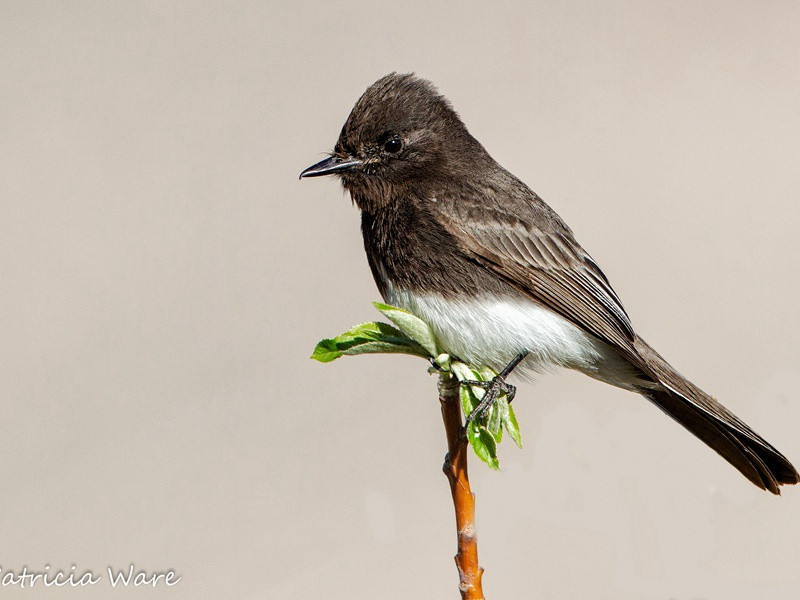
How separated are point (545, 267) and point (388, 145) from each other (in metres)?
0.78

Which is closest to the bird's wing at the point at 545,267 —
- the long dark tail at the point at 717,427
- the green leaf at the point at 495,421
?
the long dark tail at the point at 717,427

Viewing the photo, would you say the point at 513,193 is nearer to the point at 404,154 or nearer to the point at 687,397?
the point at 404,154

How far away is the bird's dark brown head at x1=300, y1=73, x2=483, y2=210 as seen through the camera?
3.57 meters

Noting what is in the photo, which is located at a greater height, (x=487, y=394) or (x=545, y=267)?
(x=545, y=267)

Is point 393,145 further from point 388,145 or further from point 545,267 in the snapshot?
point 545,267

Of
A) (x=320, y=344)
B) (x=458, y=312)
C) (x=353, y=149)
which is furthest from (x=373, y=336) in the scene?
(x=353, y=149)

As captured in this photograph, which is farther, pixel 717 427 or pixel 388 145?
pixel 388 145

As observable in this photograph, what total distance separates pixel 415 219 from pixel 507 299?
1.51 feet

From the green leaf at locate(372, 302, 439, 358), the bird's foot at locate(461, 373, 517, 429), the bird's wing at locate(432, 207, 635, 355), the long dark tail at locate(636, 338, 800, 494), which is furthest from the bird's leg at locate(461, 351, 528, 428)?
the long dark tail at locate(636, 338, 800, 494)

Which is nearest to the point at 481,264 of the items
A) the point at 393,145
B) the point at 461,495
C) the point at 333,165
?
the point at 393,145

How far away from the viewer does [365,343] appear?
99.5 inches

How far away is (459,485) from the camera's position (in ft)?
7.30

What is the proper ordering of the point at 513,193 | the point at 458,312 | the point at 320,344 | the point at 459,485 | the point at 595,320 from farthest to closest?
the point at 513,193 → the point at 595,320 → the point at 458,312 → the point at 320,344 → the point at 459,485

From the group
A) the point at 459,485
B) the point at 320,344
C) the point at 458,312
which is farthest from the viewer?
the point at 458,312
